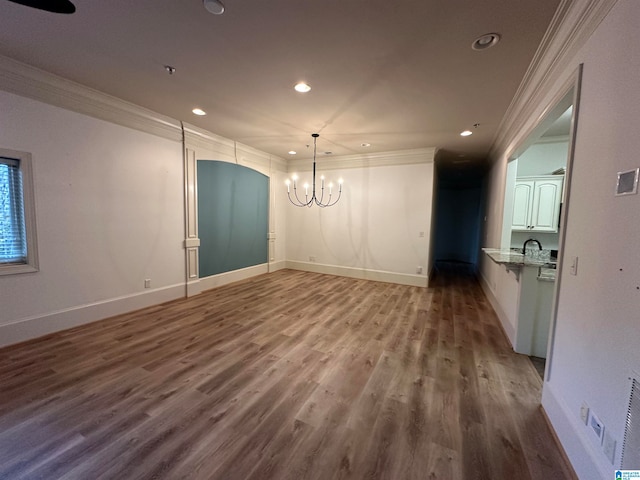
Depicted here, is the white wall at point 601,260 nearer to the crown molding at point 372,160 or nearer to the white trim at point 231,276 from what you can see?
the crown molding at point 372,160

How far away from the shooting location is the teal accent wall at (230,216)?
4.86 meters

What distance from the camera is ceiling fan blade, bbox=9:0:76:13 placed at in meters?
1.72

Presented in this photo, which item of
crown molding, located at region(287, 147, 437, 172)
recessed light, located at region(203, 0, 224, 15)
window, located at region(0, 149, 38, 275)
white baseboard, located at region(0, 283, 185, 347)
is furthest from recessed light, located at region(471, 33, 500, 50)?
white baseboard, located at region(0, 283, 185, 347)

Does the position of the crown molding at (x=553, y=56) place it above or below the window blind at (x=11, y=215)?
above

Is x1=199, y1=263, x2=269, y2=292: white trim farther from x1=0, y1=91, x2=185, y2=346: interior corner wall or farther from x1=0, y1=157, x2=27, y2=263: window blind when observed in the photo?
x1=0, y1=157, x2=27, y2=263: window blind

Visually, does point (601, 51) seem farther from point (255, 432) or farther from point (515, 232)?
point (515, 232)

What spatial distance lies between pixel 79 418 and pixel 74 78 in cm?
339

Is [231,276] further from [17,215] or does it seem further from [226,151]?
[17,215]

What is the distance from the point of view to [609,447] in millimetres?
1239

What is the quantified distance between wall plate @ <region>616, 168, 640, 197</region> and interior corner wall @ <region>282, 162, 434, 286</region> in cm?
418

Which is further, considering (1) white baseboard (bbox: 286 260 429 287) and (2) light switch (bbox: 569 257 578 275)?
(1) white baseboard (bbox: 286 260 429 287)

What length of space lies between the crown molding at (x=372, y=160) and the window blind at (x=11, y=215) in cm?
492

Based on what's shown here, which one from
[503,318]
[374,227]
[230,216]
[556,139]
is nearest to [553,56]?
[503,318]

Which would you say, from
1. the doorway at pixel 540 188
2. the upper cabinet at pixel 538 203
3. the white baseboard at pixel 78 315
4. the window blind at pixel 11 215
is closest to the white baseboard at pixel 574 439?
the doorway at pixel 540 188
